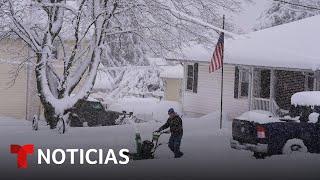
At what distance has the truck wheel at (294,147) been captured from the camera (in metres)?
14.8

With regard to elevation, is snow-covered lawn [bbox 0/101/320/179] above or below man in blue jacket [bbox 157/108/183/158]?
below

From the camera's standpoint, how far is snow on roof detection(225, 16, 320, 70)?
22469 millimetres

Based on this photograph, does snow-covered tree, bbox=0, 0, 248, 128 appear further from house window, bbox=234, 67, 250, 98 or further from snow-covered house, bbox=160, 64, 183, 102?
snow-covered house, bbox=160, 64, 183, 102

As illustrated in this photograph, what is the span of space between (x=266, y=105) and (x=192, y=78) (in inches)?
229

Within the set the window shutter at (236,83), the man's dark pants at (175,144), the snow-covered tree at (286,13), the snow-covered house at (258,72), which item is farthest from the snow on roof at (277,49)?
the snow-covered tree at (286,13)

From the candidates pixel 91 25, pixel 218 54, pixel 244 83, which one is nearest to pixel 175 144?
pixel 91 25

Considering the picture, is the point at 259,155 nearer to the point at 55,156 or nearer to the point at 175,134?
the point at 175,134

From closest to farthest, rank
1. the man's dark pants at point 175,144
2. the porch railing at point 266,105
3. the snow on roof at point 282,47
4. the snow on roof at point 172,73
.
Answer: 1. the man's dark pants at point 175,144
2. the snow on roof at point 282,47
3. the porch railing at point 266,105
4. the snow on roof at point 172,73

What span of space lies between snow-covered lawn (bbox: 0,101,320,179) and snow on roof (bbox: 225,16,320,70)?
168 inches

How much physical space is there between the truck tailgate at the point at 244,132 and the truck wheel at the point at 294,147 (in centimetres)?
92

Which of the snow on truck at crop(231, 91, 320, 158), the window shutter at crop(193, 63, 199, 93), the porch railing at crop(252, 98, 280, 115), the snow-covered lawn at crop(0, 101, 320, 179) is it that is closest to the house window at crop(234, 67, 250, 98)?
the porch railing at crop(252, 98, 280, 115)

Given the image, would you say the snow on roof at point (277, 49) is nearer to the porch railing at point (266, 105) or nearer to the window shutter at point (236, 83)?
the window shutter at point (236, 83)

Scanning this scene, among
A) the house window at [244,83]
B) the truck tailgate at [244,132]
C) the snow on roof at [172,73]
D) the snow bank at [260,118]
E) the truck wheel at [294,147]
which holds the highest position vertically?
the snow on roof at [172,73]

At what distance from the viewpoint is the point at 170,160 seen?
13.9m
